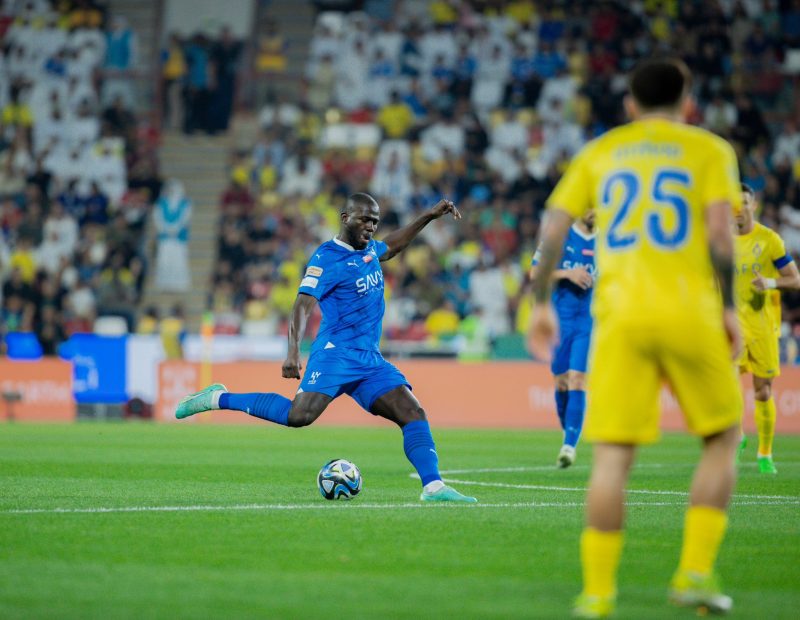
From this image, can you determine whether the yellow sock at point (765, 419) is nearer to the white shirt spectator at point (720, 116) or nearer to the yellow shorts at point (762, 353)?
the yellow shorts at point (762, 353)

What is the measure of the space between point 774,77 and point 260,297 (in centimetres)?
1152

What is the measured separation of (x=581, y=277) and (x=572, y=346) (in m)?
0.80

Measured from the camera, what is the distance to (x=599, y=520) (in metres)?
5.71

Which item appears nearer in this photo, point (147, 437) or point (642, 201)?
point (642, 201)

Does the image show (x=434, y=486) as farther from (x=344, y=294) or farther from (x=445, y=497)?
(x=344, y=294)

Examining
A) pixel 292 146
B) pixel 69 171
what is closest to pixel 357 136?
pixel 292 146

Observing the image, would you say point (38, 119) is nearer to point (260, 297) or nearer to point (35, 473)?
point (260, 297)

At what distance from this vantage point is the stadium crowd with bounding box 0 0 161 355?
1122 inches

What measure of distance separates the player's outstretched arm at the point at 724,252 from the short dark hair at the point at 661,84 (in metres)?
0.52

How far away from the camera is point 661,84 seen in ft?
19.9

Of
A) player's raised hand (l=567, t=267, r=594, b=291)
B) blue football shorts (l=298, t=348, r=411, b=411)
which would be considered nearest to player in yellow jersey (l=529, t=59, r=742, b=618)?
blue football shorts (l=298, t=348, r=411, b=411)

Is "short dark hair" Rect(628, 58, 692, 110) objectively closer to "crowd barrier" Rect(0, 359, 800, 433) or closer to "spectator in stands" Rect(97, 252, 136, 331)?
"crowd barrier" Rect(0, 359, 800, 433)

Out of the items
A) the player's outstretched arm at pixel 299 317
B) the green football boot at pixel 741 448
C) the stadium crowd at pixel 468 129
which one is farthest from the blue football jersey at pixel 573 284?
the stadium crowd at pixel 468 129

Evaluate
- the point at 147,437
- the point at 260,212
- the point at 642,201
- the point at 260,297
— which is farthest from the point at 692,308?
the point at 260,212
